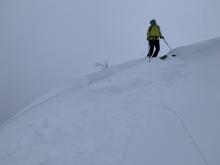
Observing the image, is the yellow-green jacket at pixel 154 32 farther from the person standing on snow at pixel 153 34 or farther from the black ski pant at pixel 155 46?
the black ski pant at pixel 155 46

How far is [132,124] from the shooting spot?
9859 millimetres

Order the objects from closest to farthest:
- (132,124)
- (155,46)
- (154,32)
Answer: (132,124) < (154,32) < (155,46)

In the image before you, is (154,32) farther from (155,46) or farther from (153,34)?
(155,46)

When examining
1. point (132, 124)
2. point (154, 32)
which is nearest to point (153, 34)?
point (154, 32)

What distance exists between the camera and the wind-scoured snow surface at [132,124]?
8125mm

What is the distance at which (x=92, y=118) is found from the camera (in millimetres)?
11000

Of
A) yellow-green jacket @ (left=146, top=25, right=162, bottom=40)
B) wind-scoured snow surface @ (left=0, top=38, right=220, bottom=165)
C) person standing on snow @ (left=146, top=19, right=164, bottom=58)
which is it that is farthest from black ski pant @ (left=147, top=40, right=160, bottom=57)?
wind-scoured snow surface @ (left=0, top=38, right=220, bottom=165)

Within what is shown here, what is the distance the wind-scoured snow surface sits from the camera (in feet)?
26.7

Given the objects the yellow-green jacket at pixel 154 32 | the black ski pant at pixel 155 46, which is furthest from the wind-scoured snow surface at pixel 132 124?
the black ski pant at pixel 155 46

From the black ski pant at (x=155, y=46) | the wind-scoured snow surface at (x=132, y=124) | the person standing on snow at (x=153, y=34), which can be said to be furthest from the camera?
the black ski pant at (x=155, y=46)

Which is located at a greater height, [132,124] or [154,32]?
[154,32]

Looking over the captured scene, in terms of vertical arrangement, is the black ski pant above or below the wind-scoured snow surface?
below

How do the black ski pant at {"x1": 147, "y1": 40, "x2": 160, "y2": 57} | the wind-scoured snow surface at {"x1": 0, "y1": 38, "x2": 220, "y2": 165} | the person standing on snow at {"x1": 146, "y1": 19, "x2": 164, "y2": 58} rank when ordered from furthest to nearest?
the black ski pant at {"x1": 147, "y1": 40, "x2": 160, "y2": 57} < the person standing on snow at {"x1": 146, "y1": 19, "x2": 164, "y2": 58} < the wind-scoured snow surface at {"x1": 0, "y1": 38, "x2": 220, "y2": 165}

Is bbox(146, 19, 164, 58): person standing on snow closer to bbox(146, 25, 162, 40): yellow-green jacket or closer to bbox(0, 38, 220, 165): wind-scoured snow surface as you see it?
bbox(146, 25, 162, 40): yellow-green jacket
